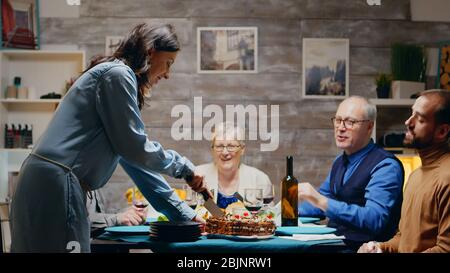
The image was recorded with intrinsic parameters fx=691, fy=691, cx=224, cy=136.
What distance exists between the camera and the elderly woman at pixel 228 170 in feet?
7.64

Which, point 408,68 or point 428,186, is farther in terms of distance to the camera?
point 408,68

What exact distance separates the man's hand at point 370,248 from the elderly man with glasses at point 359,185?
4 cm

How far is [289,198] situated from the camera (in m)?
2.30

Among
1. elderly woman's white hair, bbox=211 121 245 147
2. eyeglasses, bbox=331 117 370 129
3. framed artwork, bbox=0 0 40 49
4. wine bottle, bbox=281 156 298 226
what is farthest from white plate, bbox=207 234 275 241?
framed artwork, bbox=0 0 40 49

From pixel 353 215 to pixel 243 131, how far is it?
0.45 metres

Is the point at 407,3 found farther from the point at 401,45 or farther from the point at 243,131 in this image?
the point at 243,131

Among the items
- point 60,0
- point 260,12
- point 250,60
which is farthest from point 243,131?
point 60,0

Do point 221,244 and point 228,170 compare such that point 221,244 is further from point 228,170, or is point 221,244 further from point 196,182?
point 228,170

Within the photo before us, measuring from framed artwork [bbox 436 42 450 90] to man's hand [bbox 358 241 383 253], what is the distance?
544 mm

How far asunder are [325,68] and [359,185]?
411 millimetres

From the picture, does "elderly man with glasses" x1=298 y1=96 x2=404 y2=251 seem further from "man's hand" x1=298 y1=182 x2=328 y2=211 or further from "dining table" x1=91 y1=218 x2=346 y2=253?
"dining table" x1=91 y1=218 x2=346 y2=253

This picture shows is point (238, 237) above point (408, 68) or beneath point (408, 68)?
beneath

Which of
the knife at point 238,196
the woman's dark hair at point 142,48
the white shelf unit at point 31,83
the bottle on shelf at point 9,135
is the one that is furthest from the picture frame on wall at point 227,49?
the bottle on shelf at point 9,135

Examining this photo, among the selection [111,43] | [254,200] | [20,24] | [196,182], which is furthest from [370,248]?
[20,24]
